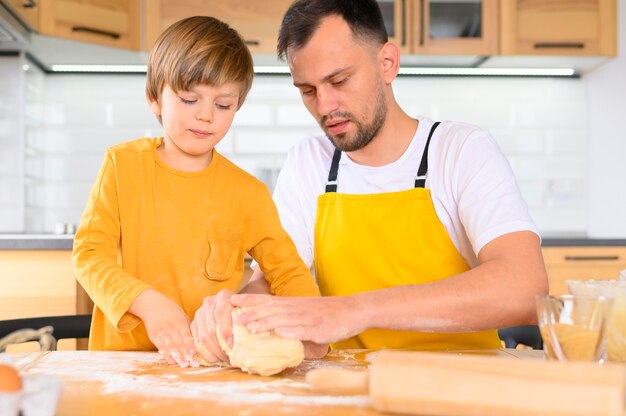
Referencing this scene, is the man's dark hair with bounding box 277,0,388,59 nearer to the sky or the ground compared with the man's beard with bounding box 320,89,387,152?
nearer to the sky

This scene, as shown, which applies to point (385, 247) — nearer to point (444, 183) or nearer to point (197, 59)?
point (444, 183)

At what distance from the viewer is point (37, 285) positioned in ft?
8.98

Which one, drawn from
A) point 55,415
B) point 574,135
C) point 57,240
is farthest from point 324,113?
point 574,135

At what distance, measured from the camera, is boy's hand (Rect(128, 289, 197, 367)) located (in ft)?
3.61

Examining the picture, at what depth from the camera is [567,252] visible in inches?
122

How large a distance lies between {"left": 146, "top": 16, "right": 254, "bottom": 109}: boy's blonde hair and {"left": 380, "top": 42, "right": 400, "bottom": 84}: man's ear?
0.33 metres

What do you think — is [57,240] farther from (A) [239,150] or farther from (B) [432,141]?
(B) [432,141]

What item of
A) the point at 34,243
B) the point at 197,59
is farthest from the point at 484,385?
the point at 34,243

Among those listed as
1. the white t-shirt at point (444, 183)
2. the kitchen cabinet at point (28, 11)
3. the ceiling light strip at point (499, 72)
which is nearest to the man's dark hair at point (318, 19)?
the white t-shirt at point (444, 183)

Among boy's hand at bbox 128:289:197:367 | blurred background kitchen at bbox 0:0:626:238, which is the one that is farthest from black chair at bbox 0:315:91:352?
blurred background kitchen at bbox 0:0:626:238

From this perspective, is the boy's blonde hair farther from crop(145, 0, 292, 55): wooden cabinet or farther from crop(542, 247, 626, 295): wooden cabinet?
crop(542, 247, 626, 295): wooden cabinet

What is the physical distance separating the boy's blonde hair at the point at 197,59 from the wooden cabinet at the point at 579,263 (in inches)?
79.1

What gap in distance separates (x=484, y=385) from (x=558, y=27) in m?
3.12

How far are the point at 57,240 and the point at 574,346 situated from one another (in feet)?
7.28
